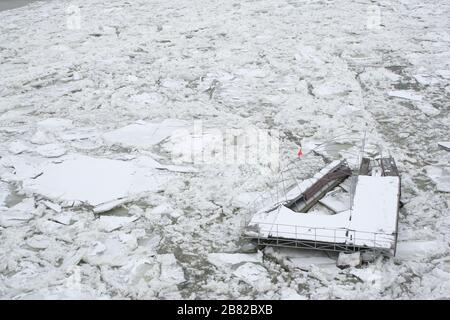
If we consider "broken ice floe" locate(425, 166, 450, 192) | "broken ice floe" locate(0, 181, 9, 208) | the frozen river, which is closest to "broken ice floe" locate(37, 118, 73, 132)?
"broken ice floe" locate(0, 181, 9, 208)

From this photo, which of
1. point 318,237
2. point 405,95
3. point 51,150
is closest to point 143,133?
point 51,150

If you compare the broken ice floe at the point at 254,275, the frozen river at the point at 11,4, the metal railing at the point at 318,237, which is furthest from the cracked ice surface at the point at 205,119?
the frozen river at the point at 11,4

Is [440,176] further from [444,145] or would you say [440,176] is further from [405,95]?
[405,95]

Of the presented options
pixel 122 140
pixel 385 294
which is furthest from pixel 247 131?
pixel 385 294

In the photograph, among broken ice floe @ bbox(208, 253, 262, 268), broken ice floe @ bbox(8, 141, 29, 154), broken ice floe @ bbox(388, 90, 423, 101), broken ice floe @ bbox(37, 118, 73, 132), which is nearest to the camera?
broken ice floe @ bbox(208, 253, 262, 268)

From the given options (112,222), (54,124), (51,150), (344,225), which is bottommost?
(112,222)

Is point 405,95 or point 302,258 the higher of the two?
point 405,95

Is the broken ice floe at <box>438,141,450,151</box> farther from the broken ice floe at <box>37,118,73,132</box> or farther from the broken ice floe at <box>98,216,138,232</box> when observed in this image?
the broken ice floe at <box>37,118,73,132</box>
